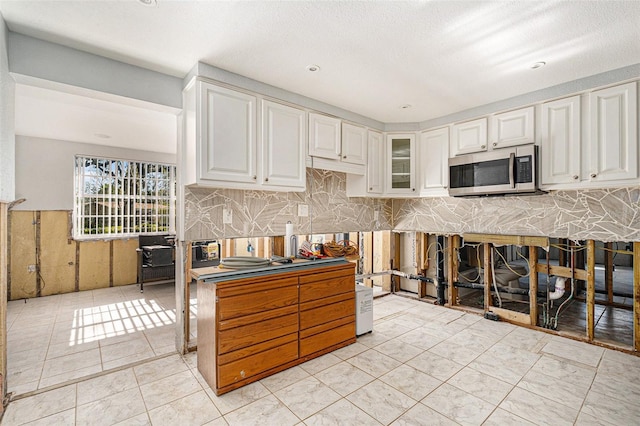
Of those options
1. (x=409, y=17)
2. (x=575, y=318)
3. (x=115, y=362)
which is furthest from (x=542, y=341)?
(x=115, y=362)

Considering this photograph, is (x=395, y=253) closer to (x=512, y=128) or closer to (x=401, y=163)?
(x=401, y=163)

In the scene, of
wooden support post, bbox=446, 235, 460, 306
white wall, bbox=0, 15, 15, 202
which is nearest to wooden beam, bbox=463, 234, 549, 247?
wooden support post, bbox=446, 235, 460, 306

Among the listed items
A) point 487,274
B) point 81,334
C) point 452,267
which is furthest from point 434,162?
point 81,334

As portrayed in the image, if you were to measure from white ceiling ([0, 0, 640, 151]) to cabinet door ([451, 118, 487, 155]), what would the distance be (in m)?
0.57

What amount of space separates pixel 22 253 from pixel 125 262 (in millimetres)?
1386

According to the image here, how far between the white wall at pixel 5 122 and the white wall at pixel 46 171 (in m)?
3.46

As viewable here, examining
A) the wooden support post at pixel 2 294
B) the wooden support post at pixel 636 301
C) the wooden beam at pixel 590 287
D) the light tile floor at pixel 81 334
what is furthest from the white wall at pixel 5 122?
the wooden support post at pixel 636 301

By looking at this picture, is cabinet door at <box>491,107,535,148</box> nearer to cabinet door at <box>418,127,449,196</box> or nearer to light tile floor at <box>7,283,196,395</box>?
cabinet door at <box>418,127,449,196</box>

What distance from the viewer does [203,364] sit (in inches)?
92.2

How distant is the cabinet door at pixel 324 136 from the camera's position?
325 centimetres

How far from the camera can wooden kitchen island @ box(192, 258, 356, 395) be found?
7.04ft

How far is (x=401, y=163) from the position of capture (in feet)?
13.5

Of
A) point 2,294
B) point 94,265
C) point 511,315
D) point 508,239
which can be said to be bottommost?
point 511,315

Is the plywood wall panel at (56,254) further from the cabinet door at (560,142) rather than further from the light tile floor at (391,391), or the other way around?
the cabinet door at (560,142)
